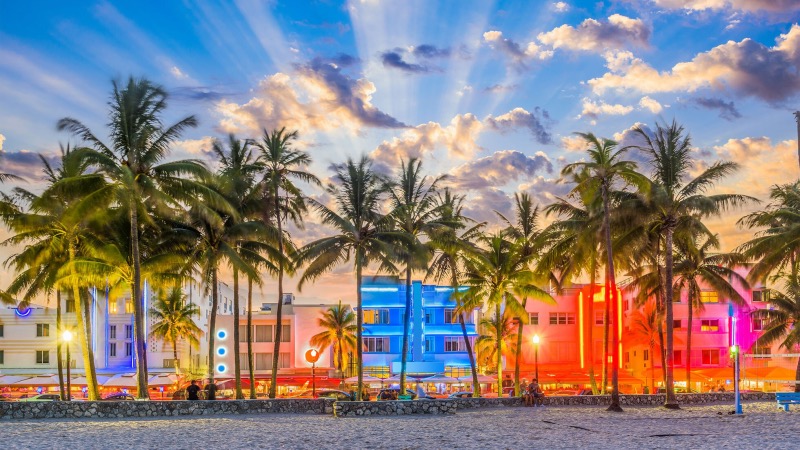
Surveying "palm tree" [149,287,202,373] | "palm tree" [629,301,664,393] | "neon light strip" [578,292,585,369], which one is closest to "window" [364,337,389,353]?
"palm tree" [149,287,202,373]

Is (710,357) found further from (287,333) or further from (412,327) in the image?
(287,333)

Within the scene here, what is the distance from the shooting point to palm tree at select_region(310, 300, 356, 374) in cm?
7969

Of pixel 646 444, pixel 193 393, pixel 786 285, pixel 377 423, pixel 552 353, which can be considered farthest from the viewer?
pixel 552 353

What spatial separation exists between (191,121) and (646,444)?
24263 mm

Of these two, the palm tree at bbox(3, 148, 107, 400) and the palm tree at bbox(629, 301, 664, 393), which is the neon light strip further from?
the palm tree at bbox(3, 148, 107, 400)

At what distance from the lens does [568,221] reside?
49.5 m

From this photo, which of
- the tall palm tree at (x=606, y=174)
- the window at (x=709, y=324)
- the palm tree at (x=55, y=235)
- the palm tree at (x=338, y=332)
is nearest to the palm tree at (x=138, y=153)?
the palm tree at (x=55, y=235)

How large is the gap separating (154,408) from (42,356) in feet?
176

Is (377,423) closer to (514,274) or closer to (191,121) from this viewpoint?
(191,121)

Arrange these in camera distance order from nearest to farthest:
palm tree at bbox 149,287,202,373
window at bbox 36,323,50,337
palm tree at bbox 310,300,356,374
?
1. palm tree at bbox 310,300,356,374
2. palm tree at bbox 149,287,202,373
3. window at bbox 36,323,50,337

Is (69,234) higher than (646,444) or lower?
higher

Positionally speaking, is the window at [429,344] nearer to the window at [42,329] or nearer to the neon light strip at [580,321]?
the neon light strip at [580,321]

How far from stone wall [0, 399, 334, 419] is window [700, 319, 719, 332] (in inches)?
1912

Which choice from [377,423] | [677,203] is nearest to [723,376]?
[677,203]
